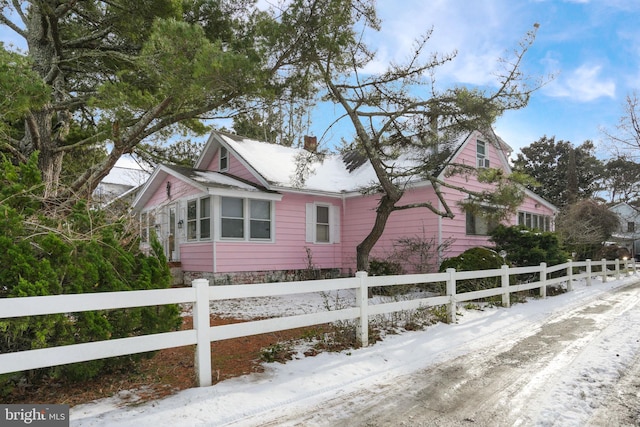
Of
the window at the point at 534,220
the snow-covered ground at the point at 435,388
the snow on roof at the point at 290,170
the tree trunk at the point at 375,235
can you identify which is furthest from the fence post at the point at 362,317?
the window at the point at 534,220

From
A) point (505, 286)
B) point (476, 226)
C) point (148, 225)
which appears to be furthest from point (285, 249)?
point (505, 286)

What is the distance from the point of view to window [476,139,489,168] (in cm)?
1636

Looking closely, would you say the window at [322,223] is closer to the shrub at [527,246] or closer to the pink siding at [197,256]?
the pink siding at [197,256]

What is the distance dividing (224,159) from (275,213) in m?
3.77

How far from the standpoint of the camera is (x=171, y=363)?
16.6ft

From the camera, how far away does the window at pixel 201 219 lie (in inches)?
532

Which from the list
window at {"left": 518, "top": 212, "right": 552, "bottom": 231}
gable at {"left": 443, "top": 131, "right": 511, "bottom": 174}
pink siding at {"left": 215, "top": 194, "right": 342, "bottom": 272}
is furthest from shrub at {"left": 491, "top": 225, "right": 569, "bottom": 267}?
pink siding at {"left": 215, "top": 194, "right": 342, "bottom": 272}

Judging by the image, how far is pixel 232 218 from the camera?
1351 centimetres

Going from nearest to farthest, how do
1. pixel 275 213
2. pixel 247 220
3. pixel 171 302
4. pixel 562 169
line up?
pixel 171 302, pixel 247 220, pixel 275 213, pixel 562 169

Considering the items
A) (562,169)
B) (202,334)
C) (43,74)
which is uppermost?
(562,169)

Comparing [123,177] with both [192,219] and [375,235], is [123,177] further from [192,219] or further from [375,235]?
[375,235]

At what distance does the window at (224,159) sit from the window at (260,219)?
3.08m

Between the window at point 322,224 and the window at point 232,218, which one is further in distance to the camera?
the window at point 322,224

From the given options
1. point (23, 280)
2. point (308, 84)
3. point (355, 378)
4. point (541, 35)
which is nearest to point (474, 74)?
point (541, 35)
